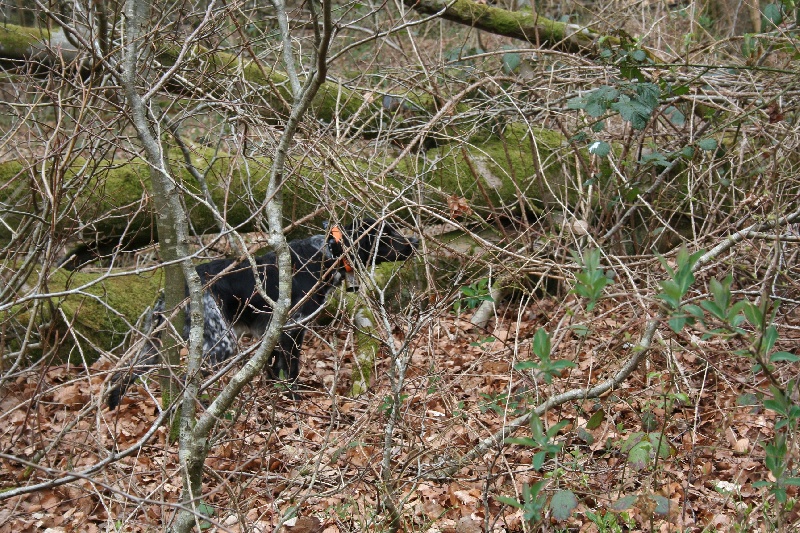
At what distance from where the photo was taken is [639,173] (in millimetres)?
5703

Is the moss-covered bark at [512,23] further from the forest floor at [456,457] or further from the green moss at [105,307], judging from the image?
the green moss at [105,307]

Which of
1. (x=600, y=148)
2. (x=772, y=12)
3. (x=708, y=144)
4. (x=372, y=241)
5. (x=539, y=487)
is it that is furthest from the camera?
(x=372, y=241)

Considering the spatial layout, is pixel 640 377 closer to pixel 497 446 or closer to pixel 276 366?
pixel 497 446

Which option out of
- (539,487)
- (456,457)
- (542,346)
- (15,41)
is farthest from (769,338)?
(15,41)

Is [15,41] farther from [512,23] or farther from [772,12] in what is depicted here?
[772,12]

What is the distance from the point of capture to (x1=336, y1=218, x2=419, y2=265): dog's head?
4.16 meters

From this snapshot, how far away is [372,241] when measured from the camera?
6871 mm

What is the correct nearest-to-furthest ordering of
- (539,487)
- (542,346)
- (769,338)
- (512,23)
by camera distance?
(769,338), (542,346), (539,487), (512,23)

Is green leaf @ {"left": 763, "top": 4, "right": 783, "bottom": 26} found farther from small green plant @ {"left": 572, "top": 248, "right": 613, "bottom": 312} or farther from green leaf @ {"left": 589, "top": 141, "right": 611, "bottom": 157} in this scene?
small green plant @ {"left": 572, "top": 248, "right": 613, "bottom": 312}

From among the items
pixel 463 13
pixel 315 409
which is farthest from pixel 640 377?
pixel 463 13

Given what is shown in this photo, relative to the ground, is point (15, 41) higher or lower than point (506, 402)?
higher

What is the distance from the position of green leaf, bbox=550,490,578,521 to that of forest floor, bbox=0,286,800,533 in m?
0.28

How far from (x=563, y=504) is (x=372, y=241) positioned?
13.9ft

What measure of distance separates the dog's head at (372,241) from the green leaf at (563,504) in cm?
164
